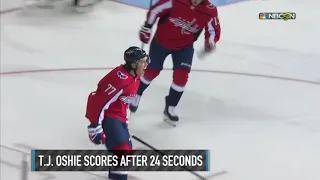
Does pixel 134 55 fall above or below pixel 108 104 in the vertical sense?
above

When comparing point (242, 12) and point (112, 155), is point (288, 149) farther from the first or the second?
point (242, 12)

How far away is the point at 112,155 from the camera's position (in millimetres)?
2254

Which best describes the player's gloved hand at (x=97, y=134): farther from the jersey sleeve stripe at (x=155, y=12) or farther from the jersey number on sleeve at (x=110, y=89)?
the jersey sleeve stripe at (x=155, y=12)

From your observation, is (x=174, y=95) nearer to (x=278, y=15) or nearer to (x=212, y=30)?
(x=212, y=30)

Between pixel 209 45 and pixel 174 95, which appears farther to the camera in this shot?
pixel 174 95

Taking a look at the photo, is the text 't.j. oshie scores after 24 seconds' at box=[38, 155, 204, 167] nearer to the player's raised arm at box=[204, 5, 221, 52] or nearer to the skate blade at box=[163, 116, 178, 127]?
the skate blade at box=[163, 116, 178, 127]

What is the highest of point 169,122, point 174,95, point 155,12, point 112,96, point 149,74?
point 155,12

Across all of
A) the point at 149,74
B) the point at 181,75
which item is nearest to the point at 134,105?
the point at 149,74

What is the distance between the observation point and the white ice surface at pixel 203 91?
2807mm

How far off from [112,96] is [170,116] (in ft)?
3.31

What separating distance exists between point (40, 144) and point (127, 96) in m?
0.81

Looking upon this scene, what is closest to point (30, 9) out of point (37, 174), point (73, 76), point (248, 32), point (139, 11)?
point (139, 11)

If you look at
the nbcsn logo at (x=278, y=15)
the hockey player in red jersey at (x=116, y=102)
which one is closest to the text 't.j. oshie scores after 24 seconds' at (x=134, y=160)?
the hockey player in red jersey at (x=116, y=102)

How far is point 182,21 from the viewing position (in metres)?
2.84
